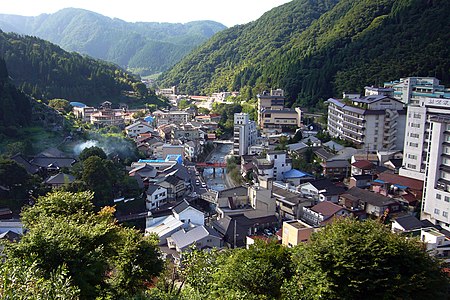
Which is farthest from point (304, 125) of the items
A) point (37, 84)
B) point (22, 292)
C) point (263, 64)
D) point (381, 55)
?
point (22, 292)

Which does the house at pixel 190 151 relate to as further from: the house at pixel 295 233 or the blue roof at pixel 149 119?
the house at pixel 295 233

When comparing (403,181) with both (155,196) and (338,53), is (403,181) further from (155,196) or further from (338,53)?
(338,53)

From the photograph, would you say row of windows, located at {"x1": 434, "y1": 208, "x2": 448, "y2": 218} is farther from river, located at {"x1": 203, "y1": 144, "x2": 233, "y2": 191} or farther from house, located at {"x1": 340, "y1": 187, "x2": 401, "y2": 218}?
river, located at {"x1": 203, "y1": 144, "x2": 233, "y2": 191}

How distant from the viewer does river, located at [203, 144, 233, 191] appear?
2084cm

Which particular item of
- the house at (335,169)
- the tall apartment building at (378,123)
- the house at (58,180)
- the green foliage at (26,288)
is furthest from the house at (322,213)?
the green foliage at (26,288)

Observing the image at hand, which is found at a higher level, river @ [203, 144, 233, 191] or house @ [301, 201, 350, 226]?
house @ [301, 201, 350, 226]

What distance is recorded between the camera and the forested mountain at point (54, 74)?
115 feet

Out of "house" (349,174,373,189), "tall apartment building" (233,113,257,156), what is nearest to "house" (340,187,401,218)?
"house" (349,174,373,189)

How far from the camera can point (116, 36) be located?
133250 mm

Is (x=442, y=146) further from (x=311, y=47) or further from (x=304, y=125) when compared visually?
(x=311, y=47)

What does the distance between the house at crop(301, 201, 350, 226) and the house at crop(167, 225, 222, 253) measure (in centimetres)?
348

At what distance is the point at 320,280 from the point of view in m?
6.60

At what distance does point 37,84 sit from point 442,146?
103 ft

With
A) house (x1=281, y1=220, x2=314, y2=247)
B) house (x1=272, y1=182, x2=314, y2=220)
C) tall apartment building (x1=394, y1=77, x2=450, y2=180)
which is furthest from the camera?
tall apartment building (x1=394, y1=77, x2=450, y2=180)
